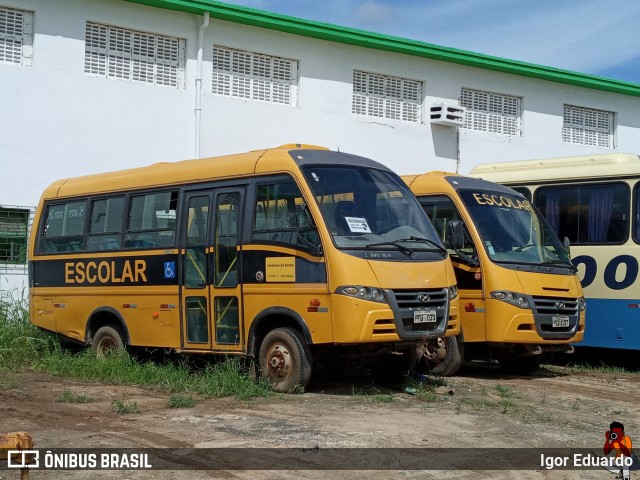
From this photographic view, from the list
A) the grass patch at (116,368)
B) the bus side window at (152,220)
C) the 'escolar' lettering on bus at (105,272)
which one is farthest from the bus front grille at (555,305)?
the 'escolar' lettering on bus at (105,272)

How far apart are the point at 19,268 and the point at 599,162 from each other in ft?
31.7

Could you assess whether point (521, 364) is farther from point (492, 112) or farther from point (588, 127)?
point (588, 127)

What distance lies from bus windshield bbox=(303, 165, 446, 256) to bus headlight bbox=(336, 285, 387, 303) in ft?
1.55

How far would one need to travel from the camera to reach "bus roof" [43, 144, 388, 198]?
11.3 meters

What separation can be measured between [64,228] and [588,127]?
48.9ft

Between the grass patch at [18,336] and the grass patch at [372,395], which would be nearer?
the grass patch at [372,395]

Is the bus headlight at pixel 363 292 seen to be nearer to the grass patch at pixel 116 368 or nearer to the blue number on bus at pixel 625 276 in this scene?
the grass patch at pixel 116 368

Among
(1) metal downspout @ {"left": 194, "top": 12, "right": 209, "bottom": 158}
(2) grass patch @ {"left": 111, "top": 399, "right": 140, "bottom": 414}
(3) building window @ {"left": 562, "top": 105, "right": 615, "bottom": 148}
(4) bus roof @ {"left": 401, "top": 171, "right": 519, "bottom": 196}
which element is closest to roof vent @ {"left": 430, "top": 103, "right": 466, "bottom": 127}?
(3) building window @ {"left": 562, "top": 105, "right": 615, "bottom": 148}

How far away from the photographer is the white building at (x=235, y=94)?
16.8 metres

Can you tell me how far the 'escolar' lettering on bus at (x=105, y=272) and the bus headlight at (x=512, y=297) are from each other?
4547 millimetres

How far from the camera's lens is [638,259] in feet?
45.8

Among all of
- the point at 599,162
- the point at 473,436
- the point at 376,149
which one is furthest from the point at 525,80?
the point at 473,436

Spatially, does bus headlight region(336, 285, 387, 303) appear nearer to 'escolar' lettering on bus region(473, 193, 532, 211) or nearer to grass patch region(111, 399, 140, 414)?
grass patch region(111, 399, 140, 414)

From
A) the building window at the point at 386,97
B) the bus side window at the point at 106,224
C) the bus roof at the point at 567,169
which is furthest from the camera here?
the building window at the point at 386,97
